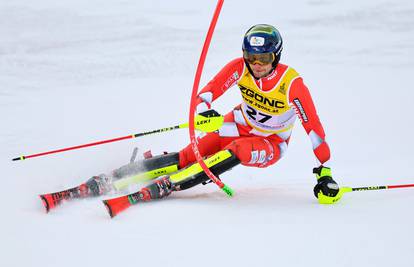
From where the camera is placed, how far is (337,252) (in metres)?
3.33

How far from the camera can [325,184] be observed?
13.8 feet

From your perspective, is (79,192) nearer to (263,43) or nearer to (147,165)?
(147,165)

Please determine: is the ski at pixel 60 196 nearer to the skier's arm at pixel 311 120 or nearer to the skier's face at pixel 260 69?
the skier's face at pixel 260 69

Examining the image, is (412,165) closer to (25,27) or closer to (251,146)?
(251,146)

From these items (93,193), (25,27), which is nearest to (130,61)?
(25,27)

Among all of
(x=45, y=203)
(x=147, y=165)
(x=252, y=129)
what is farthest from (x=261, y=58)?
Answer: (x=45, y=203)

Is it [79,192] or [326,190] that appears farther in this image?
[79,192]

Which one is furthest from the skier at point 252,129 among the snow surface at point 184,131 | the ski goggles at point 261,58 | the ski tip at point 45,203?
the ski tip at point 45,203

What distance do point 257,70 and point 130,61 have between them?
13.9 ft

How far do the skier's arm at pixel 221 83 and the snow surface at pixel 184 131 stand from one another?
0.68 metres

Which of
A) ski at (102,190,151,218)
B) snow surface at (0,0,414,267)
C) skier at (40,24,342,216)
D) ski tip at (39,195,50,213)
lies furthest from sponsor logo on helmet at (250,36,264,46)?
ski tip at (39,195,50,213)

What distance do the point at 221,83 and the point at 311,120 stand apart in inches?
29.5

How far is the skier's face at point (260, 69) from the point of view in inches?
173

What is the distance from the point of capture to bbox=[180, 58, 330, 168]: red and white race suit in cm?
436
